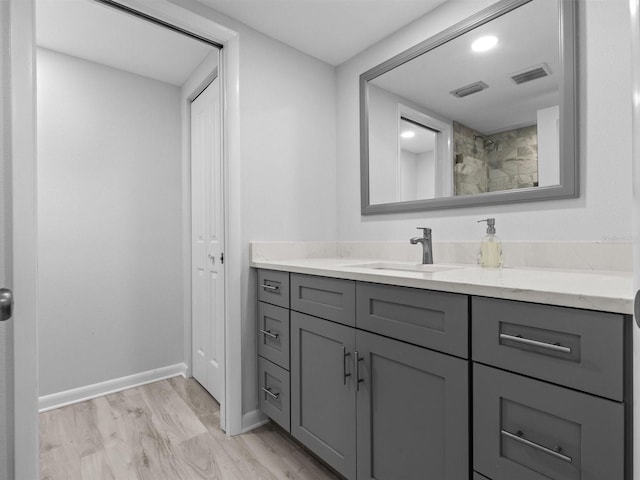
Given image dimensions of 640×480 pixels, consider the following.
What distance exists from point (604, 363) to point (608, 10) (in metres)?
1.25

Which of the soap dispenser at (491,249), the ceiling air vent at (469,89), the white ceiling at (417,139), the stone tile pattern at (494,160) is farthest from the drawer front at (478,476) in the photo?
the ceiling air vent at (469,89)

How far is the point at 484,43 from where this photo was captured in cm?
154

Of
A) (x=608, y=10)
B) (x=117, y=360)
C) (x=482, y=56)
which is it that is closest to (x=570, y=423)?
(x=608, y=10)

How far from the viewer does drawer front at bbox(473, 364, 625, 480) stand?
0.71m

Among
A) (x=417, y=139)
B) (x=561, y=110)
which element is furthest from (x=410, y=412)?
(x=417, y=139)

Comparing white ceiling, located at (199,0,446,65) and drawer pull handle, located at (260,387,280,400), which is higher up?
white ceiling, located at (199,0,446,65)

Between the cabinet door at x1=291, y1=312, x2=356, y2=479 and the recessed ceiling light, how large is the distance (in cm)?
139

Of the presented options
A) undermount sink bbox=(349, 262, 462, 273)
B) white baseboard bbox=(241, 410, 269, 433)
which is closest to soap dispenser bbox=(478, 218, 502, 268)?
undermount sink bbox=(349, 262, 462, 273)

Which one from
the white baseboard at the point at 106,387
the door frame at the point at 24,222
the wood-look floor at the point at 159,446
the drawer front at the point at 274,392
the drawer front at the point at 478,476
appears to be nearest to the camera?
the drawer front at the point at 478,476

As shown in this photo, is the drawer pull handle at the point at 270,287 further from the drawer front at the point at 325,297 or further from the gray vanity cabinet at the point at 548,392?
the gray vanity cabinet at the point at 548,392

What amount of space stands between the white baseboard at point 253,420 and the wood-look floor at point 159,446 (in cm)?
3

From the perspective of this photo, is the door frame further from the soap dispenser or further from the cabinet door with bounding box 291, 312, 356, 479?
the soap dispenser

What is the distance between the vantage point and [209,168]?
2324 millimetres

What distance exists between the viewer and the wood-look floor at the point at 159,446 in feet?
4.98
